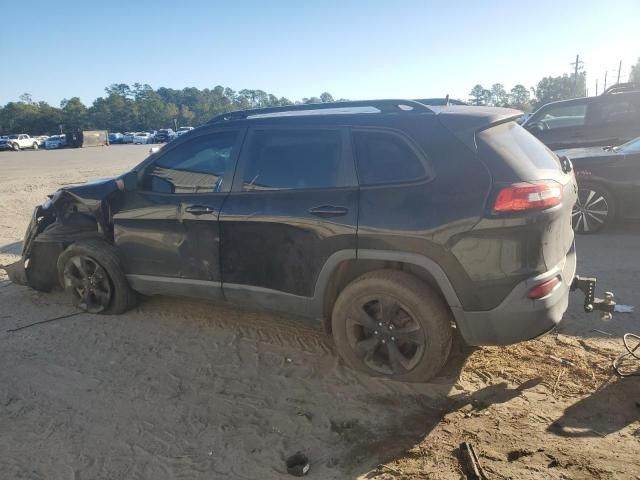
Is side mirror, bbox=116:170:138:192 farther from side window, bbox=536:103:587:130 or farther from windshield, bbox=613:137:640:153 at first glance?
side window, bbox=536:103:587:130

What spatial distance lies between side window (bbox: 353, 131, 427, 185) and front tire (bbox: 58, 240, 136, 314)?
2572mm

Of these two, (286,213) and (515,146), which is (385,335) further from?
(515,146)

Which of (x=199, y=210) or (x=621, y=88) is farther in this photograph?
(x=621, y=88)

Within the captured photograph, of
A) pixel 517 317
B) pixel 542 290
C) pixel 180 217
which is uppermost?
pixel 180 217

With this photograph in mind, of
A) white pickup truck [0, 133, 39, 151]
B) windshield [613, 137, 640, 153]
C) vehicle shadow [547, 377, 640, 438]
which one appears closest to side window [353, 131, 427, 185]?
vehicle shadow [547, 377, 640, 438]

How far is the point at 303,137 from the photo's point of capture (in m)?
3.59

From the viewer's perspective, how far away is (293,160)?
141 inches

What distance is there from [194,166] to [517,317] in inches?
109

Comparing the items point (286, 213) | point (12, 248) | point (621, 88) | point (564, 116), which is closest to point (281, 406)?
point (286, 213)

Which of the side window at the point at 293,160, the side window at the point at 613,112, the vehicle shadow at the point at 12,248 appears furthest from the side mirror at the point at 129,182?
the side window at the point at 613,112

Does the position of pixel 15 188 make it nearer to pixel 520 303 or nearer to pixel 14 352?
pixel 14 352

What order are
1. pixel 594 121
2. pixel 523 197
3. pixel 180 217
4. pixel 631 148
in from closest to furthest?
1. pixel 523 197
2. pixel 180 217
3. pixel 631 148
4. pixel 594 121

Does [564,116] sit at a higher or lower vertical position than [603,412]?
higher

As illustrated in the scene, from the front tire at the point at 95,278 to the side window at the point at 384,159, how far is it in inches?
101
